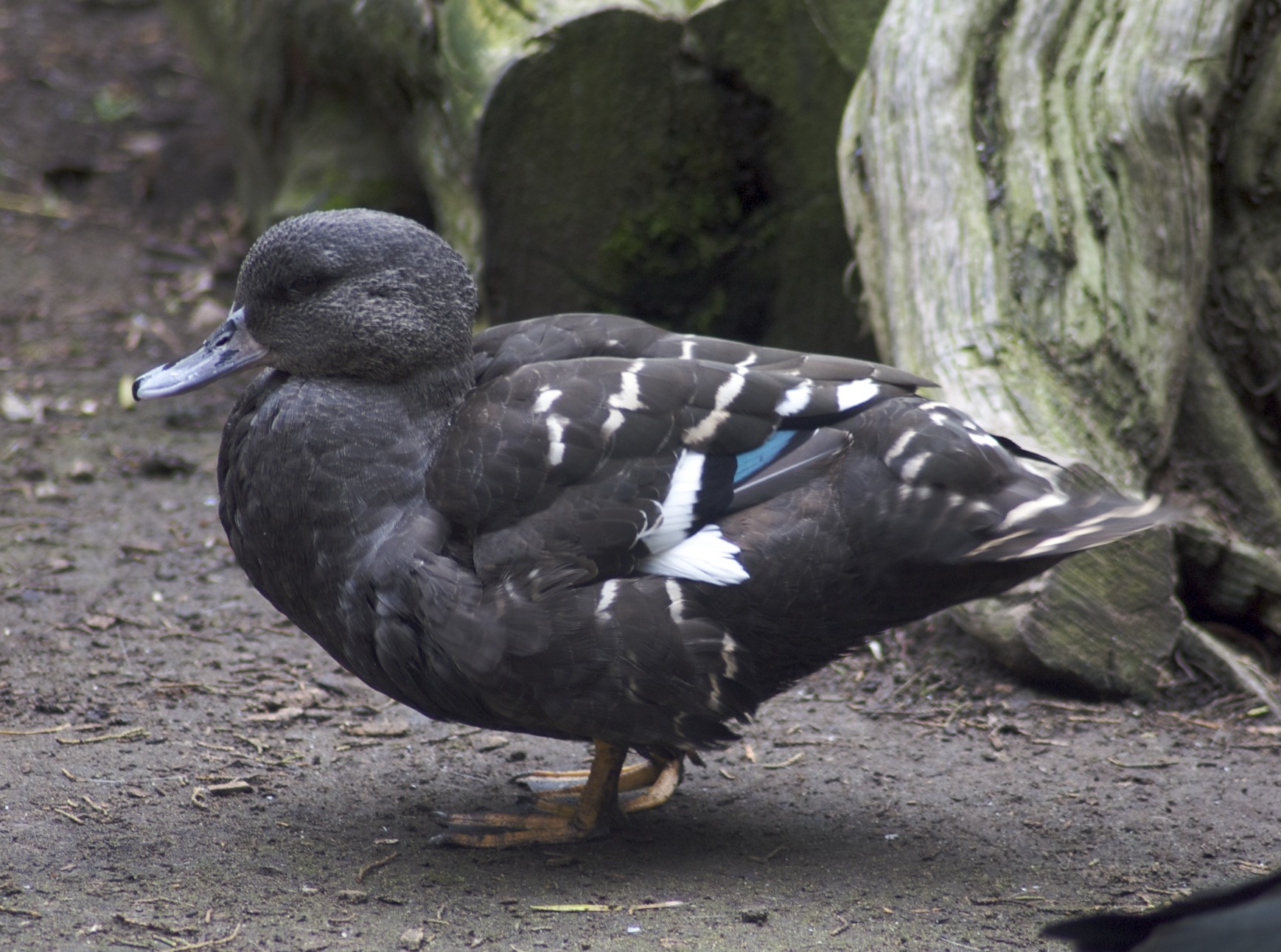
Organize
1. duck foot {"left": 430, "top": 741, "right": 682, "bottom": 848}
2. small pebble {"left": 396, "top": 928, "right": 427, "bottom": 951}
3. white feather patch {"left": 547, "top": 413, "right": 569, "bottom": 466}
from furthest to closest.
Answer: duck foot {"left": 430, "top": 741, "right": 682, "bottom": 848}
white feather patch {"left": 547, "top": 413, "right": 569, "bottom": 466}
small pebble {"left": 396, "top": 928, "right": 427, "bottom": 951}

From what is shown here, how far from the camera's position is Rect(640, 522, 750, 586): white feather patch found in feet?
10.1

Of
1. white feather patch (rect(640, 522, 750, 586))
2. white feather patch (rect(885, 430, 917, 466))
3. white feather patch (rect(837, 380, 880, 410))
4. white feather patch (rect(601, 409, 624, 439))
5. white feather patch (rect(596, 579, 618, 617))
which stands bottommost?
white feather patch (rect(596, 579, 618, 617))

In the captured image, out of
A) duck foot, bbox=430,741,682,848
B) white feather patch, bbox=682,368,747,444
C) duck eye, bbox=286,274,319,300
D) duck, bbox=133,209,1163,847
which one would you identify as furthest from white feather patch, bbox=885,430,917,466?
duck eye, bbox=286,274,319,300

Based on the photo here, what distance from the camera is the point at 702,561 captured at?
3092mm

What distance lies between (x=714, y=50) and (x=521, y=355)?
249 cm

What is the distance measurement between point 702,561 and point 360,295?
3.66ft

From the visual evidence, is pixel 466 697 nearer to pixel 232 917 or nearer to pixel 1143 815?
pixel 232 917

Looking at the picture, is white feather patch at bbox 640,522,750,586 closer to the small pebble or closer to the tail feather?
the tail feather

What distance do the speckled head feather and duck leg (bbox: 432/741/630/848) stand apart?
114 cm

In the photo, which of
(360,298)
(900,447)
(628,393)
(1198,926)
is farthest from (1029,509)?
(360,298)

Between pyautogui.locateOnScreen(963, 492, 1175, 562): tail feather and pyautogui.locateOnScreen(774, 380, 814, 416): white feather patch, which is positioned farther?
pyautogui.locateOnScreen(774, 380, 814, 416): white feather patch

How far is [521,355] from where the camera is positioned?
137 inches

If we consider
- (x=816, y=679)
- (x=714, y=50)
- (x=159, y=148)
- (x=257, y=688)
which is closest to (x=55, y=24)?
(x=159, y=148)

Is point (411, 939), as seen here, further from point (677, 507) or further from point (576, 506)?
point (677, 507)
